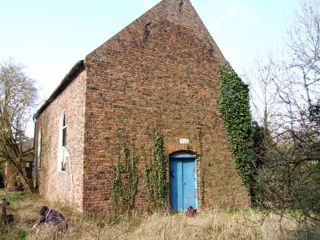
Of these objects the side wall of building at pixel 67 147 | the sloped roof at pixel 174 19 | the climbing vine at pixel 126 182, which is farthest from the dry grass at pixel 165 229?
the sloped roof at pixel 174 19

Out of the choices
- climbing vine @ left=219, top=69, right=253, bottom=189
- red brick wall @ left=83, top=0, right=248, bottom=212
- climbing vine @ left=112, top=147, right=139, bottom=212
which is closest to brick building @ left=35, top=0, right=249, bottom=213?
red brick wall @ left=83, top=0, right=248, bottom=212

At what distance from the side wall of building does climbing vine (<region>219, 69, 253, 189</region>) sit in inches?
257

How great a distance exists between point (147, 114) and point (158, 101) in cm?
81

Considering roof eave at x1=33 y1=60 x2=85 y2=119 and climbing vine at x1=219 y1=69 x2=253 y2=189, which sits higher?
roof eave at x1=33 y1=60 x2=85 y2=119

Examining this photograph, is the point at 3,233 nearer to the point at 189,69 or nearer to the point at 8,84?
the point at 189,69

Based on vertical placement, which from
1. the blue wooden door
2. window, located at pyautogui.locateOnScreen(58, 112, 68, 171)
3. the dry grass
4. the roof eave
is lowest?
the dry grass

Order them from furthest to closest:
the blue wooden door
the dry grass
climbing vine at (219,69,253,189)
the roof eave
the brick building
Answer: climbing vine at (219,69,253,189)
the blue wooden door
the roof eave
the brick building
the dry grass

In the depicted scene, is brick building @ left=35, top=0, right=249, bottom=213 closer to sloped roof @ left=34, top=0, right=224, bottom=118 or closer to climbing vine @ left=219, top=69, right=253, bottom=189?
sloped roof @ left=34, top=0, right=224, bottom=118

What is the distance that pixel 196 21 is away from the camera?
16297mm

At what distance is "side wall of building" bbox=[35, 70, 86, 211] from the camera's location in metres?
12.3

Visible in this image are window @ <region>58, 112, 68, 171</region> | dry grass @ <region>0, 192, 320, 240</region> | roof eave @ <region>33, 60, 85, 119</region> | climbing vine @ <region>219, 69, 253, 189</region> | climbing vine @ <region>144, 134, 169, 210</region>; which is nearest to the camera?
dry grass @ <region>0, 192, 320, 240</region>

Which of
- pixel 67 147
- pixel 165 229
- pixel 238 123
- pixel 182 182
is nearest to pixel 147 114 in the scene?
pixel 182 182

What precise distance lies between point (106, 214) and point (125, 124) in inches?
128

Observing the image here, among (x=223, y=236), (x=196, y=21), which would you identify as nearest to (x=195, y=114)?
(x=196, y=21)
